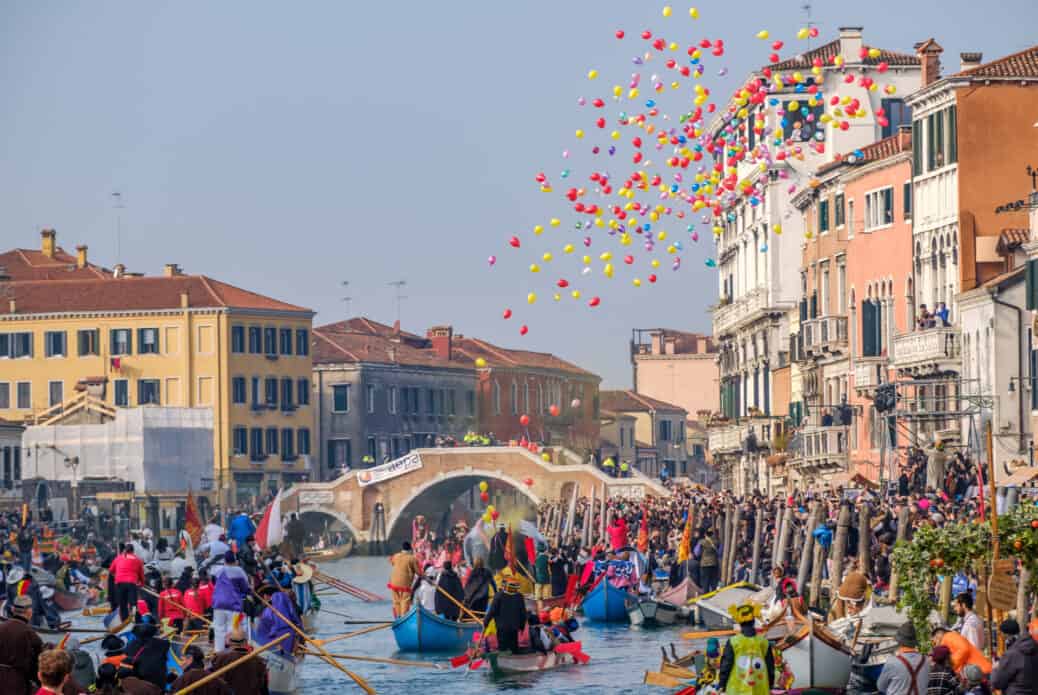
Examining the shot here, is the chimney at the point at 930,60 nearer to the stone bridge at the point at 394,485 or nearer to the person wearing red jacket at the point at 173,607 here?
the person wearing red jacket at the point at 173,607

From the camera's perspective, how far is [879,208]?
58750mm

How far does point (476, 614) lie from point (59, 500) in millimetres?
51388

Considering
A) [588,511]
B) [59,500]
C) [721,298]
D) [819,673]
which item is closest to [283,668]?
[819,673]

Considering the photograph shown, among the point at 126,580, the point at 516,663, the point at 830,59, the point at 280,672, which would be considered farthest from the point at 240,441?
the point at 280,672

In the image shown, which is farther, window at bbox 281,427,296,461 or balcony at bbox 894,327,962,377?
window at bbox 281,427,296,461

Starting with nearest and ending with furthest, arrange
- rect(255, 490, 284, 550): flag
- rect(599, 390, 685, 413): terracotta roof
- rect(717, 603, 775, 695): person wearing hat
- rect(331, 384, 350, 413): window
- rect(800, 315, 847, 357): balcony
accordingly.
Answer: rect(717, 603, 775, 695): person wearing hat < rect(255, 490, 284, 550): flag < rect(800, 315, 847, 357): balcony < rect(331, 384, 350, 413): window < rect(599, 390, 685, 413): terracotta roof

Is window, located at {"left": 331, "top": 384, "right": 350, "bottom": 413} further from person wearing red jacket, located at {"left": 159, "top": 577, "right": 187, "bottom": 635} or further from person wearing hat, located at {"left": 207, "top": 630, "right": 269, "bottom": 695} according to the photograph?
person wearing hat, located at {"left": 207, "top": 630, "right": 269, "bottom": 695}

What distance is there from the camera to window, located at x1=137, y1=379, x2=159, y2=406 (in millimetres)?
101375

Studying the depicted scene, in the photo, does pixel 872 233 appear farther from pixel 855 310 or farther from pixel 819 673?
pixel 819 673

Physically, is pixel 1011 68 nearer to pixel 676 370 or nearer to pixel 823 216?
pixel 823 216

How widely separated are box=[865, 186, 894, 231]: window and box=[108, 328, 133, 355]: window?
47681 millimetres

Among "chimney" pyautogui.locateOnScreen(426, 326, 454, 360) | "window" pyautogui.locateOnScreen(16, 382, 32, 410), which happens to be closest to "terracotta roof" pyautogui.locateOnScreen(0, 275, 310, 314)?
"window" pyautogui.locateOnScreen(16, 382, 32, 410)

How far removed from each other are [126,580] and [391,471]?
57.8 meters

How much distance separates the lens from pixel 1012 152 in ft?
170
